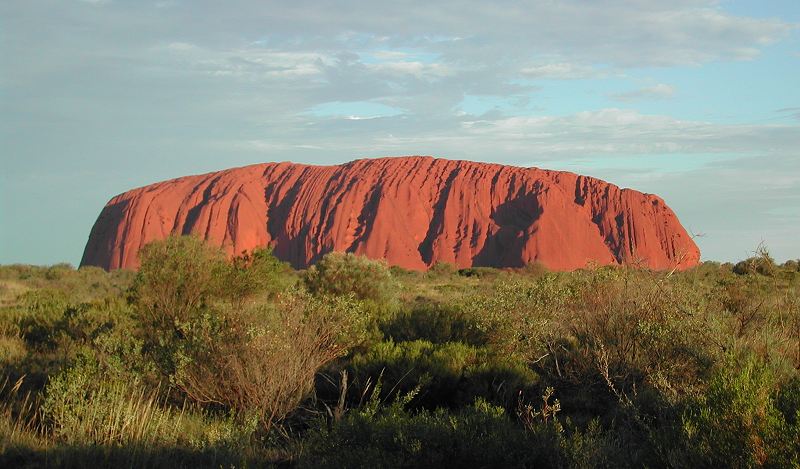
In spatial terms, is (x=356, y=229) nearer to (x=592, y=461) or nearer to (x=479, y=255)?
(x=479, y=255)

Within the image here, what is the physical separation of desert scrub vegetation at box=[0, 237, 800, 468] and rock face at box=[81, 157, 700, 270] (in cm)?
5195

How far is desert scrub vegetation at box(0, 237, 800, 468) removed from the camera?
4.72 meters

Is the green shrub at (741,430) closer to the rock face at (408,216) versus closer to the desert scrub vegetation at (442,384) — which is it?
the desert scrub vegetation at (442,384)

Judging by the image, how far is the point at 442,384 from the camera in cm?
783

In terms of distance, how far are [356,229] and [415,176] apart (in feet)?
34.2

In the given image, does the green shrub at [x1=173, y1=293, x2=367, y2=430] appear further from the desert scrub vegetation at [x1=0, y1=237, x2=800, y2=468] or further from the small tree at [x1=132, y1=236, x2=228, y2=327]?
the small tree at [x1=132, y1=236, x2=228, y2=327]

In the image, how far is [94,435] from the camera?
611 cm

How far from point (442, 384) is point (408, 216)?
60828 millimetres

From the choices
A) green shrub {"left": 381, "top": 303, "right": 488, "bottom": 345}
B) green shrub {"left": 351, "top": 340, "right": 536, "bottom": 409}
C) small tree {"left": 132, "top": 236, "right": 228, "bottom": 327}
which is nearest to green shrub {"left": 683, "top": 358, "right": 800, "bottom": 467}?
green shrub {"left": 351, "top": 340, "right": 536, "bottom": 409}

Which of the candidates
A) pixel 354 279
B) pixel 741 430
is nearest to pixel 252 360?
pixel 741 430

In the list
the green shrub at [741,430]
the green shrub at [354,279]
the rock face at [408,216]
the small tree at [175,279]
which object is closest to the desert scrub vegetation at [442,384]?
the green shrub at [741,430]

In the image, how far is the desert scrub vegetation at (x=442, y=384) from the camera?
472 cm

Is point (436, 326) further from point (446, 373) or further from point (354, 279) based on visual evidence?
point (354, 279)

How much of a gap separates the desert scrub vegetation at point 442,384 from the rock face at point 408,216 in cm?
5195
